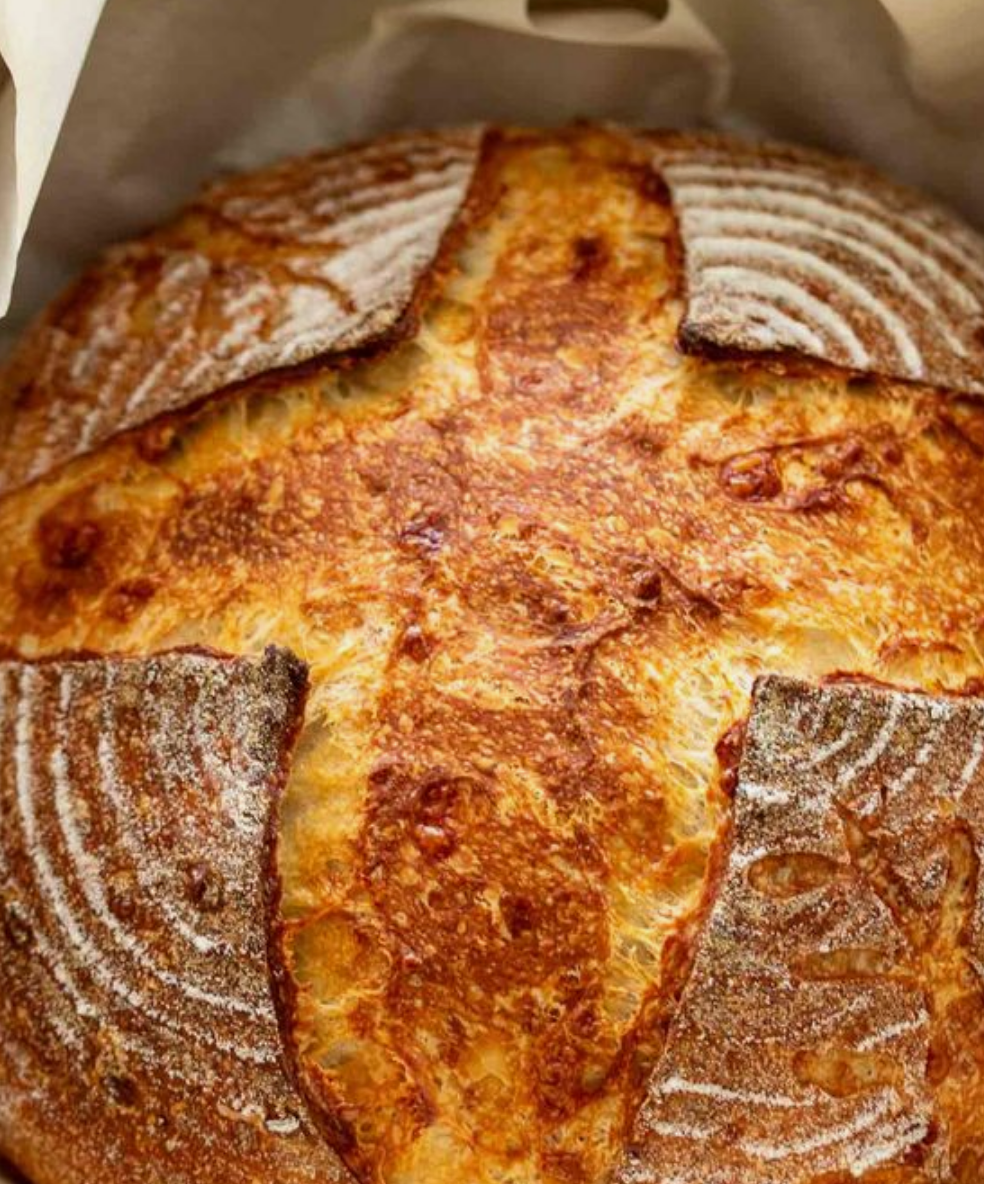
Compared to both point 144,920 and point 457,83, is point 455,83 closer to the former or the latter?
point 457,83

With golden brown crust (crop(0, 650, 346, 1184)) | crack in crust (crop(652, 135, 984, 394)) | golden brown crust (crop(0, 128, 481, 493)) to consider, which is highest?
crack in crust (crop(652, 135, 984, 394))

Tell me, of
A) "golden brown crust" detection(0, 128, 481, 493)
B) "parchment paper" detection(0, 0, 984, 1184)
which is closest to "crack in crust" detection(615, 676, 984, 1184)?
"golden brown crust" detection(0, 128, 481, 493)

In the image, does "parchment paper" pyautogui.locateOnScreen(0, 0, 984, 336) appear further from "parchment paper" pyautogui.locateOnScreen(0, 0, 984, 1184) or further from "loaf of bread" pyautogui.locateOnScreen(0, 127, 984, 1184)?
"loaf of bread" pyautogui.locateOnScreen(0, 127, 984, 1184)

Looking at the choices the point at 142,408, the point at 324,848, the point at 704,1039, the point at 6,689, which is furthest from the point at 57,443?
the point at 704,1039

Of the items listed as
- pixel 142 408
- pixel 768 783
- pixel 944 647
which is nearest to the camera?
pixel 768 783

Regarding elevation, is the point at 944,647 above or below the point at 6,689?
above

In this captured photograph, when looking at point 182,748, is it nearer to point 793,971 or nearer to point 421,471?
point 421,471

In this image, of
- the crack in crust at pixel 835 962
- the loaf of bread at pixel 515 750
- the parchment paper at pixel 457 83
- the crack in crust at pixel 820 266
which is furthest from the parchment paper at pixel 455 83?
the crack in crust at pixel 835 962
